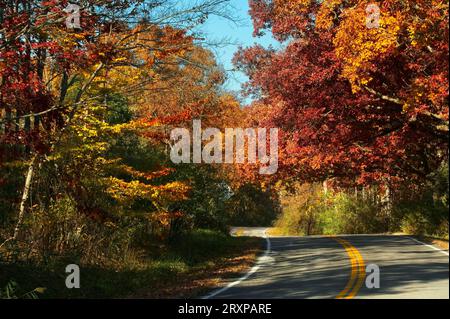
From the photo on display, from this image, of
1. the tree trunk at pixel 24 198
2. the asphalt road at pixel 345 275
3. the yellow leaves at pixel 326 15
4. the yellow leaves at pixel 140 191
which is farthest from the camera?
the yellow leaves at pixel 326 15

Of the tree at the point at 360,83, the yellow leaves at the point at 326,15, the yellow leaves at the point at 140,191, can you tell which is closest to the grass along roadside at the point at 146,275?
the yellow leaves at the point at 140,191

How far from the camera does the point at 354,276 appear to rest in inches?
528

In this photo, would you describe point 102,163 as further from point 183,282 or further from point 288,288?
point 288,288

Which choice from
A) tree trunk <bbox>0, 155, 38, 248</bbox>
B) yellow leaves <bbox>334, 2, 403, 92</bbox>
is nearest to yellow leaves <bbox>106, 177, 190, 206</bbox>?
→ tree trunk <bbox>0, 155, 38, 248</bbox>

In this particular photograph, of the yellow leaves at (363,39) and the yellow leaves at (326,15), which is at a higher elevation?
the yellow leaves at (326,15)

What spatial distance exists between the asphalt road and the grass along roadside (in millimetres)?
955

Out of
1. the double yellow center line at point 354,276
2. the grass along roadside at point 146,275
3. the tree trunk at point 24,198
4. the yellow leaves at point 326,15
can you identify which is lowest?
the grass along roadside at point 146,275

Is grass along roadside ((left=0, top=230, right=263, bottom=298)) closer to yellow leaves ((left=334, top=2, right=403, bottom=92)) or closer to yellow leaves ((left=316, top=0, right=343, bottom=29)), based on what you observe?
yellow leaves ((left=334, top=2, right=403, bottom=92))

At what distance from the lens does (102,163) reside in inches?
659

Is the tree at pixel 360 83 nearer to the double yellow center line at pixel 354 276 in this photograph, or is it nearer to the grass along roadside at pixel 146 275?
the double yellow center line at pixel 354 276

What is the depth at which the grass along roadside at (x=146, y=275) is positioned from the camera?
40.4 feet

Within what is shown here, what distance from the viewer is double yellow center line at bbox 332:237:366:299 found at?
421 inches

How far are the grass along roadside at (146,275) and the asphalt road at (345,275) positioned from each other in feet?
3.13
